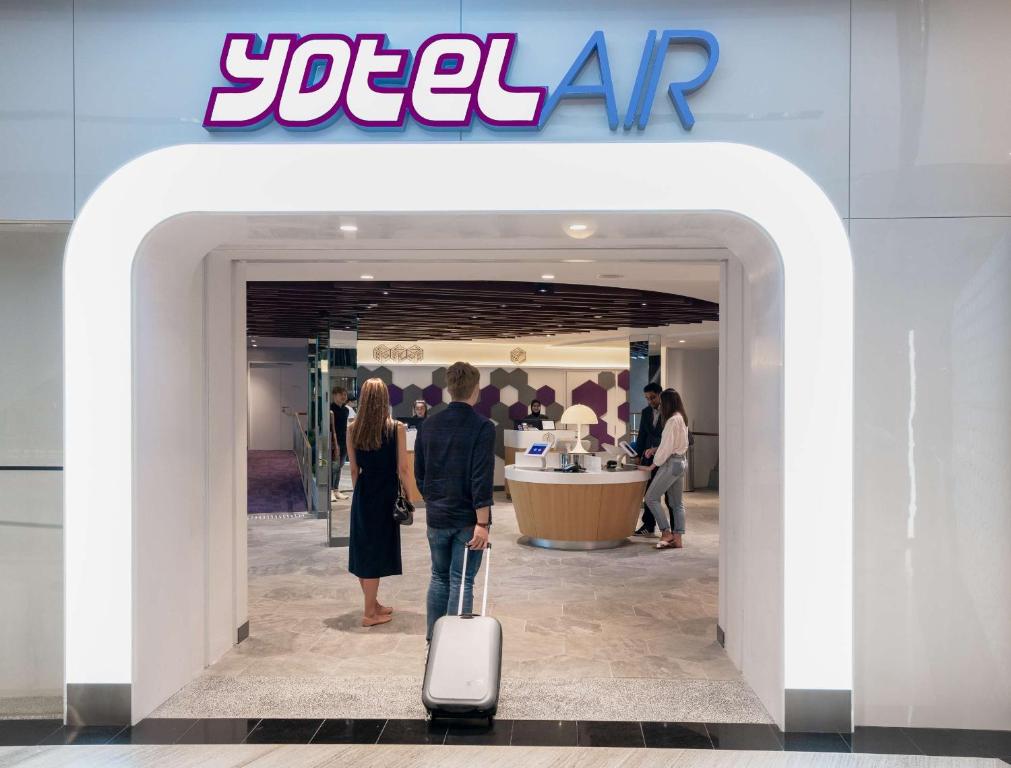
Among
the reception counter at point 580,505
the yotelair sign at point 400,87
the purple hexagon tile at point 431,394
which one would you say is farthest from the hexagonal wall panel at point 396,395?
the yotelair sign at point 400,87

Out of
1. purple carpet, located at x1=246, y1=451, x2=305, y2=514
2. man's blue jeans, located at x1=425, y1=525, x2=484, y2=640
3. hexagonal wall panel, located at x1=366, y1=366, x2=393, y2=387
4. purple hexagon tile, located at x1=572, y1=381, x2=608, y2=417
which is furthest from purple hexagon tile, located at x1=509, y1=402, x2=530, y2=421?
man's blue jeans, located at x1=425, y1=525, x2=484, y2=640

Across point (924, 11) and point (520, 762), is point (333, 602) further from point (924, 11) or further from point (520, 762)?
point (924, 11)

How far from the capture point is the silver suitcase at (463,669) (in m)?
3.39

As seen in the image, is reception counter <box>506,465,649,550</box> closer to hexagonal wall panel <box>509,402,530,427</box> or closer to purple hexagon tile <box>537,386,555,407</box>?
hexagonal wall panel <box>509,402,530,427</box>

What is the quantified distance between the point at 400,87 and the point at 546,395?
12911 mm

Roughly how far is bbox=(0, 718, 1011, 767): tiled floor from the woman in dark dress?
1.49 metres

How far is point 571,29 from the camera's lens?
3.42m

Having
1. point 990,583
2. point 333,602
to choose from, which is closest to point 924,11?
point 990,583

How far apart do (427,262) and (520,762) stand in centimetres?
254

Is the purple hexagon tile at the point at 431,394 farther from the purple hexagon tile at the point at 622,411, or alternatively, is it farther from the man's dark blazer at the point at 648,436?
the man's dark blazer at the point at 648,436

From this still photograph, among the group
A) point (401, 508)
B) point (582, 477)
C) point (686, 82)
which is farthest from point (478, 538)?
point (582, 477)

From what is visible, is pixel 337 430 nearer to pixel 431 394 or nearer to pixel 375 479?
pixel 375 479

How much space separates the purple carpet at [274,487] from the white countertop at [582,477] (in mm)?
4192

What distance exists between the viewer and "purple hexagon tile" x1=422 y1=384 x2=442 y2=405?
51.9 ft
